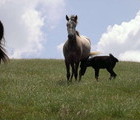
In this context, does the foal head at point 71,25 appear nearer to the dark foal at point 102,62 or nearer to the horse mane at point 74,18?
the horse mane at point 74,18

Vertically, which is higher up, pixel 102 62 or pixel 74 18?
pixel 74 18

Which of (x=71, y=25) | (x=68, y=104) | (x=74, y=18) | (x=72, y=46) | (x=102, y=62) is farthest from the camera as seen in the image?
(x=102, y=62)

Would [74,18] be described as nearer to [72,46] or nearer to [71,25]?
[71,25]

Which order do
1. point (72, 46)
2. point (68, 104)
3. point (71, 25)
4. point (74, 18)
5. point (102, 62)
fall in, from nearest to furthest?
point (68, 104) < point (71, 25) < point (74, 18) < point (72, 46) < point (102, 62)

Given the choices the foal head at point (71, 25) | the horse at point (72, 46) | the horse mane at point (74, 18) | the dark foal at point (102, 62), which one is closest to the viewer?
the foal head at point (71, 25)

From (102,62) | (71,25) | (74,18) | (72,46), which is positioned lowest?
(102,62)

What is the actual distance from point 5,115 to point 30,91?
3.68 m

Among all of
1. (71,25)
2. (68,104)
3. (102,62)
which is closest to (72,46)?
(71,25)

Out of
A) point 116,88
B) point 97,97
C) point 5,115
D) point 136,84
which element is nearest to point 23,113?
point 5,115

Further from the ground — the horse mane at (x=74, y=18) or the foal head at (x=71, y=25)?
the horse mane at (x=74, y=18)

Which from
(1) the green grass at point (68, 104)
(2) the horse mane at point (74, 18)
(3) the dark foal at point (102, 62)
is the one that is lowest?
(1) the green grass at point (68, 104)

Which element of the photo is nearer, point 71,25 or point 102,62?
point 71,25

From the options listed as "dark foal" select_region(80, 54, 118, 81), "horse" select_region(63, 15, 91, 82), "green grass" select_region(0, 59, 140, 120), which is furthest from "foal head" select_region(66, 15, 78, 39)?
"green grass" select_region(0, 59, 140, 120)

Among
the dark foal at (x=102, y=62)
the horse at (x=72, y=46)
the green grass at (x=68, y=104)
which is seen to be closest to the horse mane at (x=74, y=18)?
the horse at (x=72, y=46)
